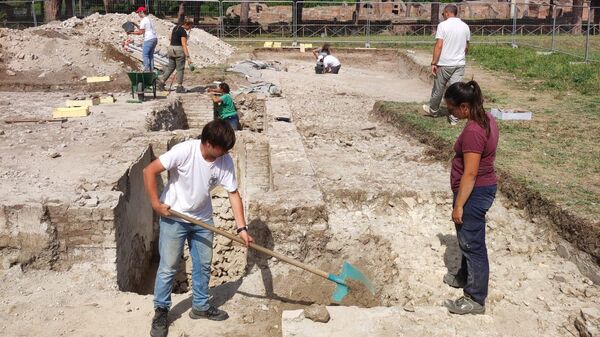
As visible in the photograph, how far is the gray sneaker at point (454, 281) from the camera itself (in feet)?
15.5

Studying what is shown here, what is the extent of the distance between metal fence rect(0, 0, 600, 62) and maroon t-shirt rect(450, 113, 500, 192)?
Result: 14220 millimetres

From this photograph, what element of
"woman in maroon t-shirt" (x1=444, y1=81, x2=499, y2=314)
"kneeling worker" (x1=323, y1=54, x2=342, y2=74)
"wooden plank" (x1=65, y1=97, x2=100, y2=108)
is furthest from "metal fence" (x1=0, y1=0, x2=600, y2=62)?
"woman in maroon t-shirt" (x1=444, y1=81, x2=499, y2=314)

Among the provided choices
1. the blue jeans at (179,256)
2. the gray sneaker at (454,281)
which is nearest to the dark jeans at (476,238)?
the gray sneaker at (454,281)

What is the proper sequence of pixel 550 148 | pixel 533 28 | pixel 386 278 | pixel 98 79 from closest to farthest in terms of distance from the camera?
1. pixel 386 278
2. pixel 550 148
3. pixel 98 79
4. pixel 533 28

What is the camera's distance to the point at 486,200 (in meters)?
4.02

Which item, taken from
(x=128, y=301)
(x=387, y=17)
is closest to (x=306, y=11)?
(x=387, y=17)

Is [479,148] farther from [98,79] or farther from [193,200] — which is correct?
[98,79]

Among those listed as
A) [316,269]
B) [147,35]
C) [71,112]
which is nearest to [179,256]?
[316,269]

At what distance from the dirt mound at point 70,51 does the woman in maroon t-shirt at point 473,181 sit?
Result: 1301cm

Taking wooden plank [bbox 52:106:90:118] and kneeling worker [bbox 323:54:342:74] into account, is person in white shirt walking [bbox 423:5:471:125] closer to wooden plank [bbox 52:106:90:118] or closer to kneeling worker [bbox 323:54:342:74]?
wooden plank [bbox 52:106:90:118]

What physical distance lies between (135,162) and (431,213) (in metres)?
3.30

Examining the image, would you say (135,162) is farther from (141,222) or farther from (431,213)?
(431,213)

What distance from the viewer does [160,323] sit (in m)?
4.12

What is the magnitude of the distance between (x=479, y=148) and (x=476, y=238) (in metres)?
0.64
